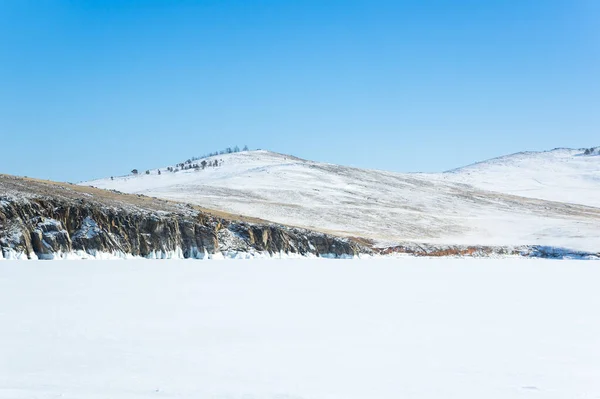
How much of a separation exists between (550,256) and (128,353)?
4653cm

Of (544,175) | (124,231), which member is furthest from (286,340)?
(544,175)

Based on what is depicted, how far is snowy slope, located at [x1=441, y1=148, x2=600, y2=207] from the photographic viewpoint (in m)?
116

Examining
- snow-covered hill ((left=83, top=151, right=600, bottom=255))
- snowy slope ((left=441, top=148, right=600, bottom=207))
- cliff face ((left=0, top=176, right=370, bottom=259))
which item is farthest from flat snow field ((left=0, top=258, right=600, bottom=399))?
snowy slope ((left=441, top=148, right=600, bottom=207))

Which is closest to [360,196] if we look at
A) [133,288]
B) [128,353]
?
[133,288]

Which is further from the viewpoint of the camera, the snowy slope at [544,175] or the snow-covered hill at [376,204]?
the snowy slope at [544,175]

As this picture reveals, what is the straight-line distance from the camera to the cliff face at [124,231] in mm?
27969

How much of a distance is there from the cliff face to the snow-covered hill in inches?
478

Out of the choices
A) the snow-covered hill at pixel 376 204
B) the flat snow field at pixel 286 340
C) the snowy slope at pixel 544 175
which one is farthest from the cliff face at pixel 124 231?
the snowy slope at pixel 544 175

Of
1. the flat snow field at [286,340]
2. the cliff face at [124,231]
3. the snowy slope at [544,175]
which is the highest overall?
the snowy slope at [544,175]

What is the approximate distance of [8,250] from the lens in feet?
85.8

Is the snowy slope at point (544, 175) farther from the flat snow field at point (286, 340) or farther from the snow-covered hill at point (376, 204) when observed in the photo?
the flat snow field at point (286, 340)

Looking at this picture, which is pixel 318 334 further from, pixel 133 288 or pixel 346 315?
pixel 133 288

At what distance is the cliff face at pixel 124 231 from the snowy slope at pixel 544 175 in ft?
269

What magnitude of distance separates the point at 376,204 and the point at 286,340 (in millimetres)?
70120
